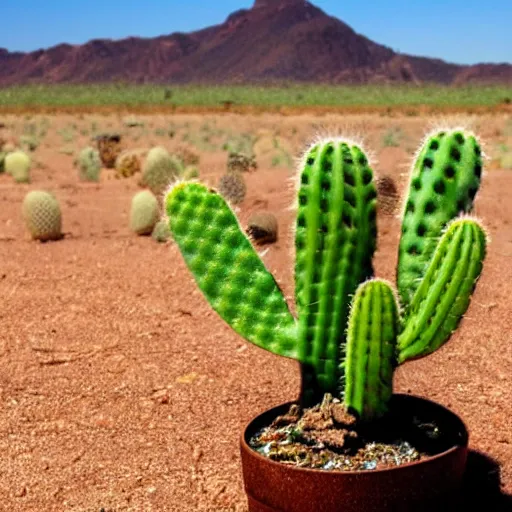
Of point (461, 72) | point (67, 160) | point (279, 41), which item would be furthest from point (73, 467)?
point (461, 72)

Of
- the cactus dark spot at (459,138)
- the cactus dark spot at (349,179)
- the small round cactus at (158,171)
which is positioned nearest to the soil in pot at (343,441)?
the cactus dark spot at (349,179)

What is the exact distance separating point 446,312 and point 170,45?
181580 millimetres

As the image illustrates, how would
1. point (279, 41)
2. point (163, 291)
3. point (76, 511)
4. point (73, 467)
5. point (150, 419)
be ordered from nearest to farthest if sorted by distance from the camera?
1. point (76, 511)
2. point (73, 467)
3. point (150, 419)
4. point (163, 291)
5. point (279, 41)

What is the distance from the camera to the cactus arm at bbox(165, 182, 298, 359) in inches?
115

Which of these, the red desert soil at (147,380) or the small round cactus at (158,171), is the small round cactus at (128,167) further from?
the red desert soil at (147,380)

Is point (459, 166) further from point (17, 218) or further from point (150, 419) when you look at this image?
point (17, 218)

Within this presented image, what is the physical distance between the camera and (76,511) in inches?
126

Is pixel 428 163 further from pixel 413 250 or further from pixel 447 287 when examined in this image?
pixel 447 287

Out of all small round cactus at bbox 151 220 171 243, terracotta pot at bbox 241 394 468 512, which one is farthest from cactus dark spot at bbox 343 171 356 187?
small round cactus at bbox 151 220 171 243

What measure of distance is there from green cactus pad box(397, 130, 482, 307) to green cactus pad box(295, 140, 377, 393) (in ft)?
0.53

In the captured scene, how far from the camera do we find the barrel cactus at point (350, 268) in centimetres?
264

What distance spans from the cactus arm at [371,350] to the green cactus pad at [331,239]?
0.15 meters

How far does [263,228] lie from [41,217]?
197cm

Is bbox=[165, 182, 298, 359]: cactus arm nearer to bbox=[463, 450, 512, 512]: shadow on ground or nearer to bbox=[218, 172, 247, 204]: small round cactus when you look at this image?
bbox=[463, 450, 512, 512]: shadow on ground
